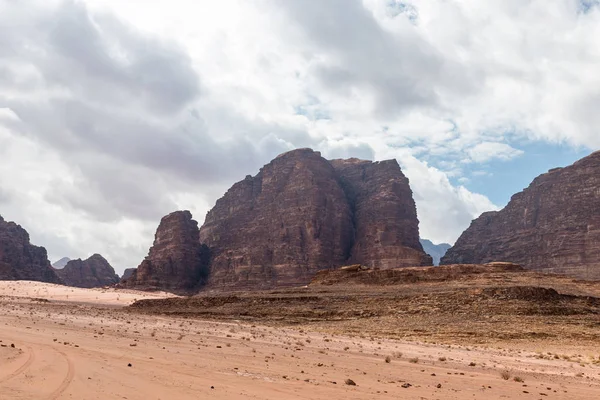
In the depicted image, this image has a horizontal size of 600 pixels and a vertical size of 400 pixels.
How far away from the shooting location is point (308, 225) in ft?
522

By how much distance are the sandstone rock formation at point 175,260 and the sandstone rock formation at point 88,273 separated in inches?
1158

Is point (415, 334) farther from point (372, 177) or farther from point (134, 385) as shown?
point (372, 177)

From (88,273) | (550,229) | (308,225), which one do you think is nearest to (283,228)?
(308,225)

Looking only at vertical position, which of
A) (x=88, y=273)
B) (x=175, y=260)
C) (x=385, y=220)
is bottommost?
(x=88, y=273)

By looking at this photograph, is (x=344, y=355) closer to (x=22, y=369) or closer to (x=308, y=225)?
(x=22, y=369)

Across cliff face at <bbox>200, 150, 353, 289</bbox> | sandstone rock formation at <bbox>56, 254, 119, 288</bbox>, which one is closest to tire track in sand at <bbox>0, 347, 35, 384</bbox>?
cliff face at <bbox>200, 150, 353, 289</bbox>

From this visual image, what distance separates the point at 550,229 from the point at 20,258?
163 m

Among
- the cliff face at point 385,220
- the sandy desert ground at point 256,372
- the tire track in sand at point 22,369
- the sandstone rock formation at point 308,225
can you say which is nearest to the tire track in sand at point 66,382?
the sandy desert ground at point 256,372

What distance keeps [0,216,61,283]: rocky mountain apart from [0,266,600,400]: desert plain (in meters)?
116

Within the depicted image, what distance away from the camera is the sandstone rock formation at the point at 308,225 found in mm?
149500

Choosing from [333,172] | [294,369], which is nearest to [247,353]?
[294,369]

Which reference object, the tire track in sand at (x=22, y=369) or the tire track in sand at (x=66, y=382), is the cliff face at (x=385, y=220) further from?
the tire track in sand at (x=66, y=382)

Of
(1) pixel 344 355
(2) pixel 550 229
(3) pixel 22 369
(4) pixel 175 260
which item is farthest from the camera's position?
(4) pixel 175 260

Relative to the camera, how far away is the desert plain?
34.4 ft
